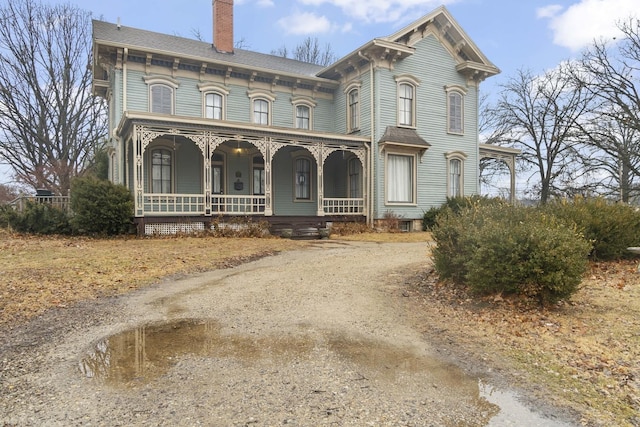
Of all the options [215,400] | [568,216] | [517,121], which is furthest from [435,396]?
[517,121]

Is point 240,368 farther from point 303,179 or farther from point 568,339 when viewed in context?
point 303,179

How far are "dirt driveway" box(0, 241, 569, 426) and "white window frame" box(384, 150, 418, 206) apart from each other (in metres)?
12.3

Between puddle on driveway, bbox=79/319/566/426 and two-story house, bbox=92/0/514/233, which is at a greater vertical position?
two-story house, bbox=92/0/514/233

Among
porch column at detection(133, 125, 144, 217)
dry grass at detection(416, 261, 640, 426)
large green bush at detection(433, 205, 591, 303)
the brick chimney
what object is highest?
the brick chimney

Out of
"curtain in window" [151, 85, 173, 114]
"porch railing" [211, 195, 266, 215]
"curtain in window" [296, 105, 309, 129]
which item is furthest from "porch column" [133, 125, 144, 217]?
"curtain in window" [296, 105, 309, 129]

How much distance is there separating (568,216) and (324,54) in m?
33.9

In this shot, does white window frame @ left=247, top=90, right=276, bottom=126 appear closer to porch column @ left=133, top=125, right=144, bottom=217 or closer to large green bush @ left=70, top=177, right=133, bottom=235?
porch column @ left=133, top=125, right=144, bottom=217

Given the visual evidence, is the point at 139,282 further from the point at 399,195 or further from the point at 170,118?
the point at 399,195

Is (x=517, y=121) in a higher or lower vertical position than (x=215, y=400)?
higher

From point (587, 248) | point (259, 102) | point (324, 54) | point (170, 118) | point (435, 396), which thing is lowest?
point (435, 396)

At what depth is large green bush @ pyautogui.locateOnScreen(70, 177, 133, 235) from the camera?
1343 cm

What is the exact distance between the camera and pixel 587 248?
5480 mm

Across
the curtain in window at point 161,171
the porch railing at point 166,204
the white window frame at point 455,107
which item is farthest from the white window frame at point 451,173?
the curtain in window at point 161,171

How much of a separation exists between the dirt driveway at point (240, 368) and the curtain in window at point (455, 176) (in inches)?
597
